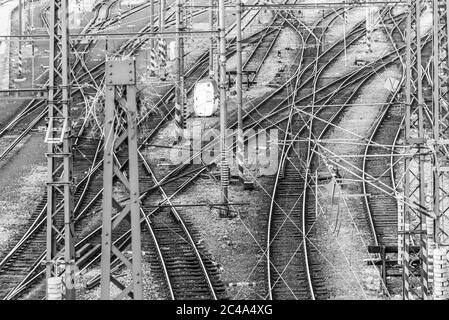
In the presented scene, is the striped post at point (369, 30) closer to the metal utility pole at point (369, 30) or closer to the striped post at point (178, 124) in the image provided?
the metal utility pole at point (369, 30)

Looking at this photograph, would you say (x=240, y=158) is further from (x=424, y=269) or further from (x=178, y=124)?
(x=424, y=269)

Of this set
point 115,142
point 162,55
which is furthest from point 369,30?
point 115,142

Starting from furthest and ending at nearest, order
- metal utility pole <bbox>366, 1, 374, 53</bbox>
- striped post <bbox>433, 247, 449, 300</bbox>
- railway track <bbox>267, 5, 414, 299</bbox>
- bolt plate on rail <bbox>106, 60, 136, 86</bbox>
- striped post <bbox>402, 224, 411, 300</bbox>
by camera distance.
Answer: metal utility pole <bbox>366, 1, 374, 53</bbox> < railway track <bbox>267, 5, 414, 299</bbox> < striped post <bbox>402, 224, 411, 300</bbox> < striped post <bbox>433, 247, 449, 300</bbox> < bolt plate on rail <bbox>106, 60, 136, 86</bbox>

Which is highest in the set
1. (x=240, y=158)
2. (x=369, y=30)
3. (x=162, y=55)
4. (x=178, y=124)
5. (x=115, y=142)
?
(x=369, y=30)

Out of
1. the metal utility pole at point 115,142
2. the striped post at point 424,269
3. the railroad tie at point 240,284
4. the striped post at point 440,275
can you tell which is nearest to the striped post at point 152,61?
the railroad tie at point 240,284

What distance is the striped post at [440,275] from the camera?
1745 centimetres

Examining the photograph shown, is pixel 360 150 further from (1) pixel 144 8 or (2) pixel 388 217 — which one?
(1) pixel 144 8

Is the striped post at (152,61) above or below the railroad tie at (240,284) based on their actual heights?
above

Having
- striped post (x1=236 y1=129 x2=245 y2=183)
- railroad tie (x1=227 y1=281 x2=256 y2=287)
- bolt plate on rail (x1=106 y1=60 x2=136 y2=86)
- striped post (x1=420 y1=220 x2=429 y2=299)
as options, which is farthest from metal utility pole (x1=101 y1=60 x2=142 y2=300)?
striped post (x1=236 y1=129 x2=245 y2=183)

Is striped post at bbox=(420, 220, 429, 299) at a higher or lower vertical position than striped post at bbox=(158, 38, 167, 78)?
lower

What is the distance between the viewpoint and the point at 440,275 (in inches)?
690

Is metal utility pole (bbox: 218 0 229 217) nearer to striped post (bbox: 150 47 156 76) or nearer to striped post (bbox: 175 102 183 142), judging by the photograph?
striped post (bbox: 175 102 183 142)

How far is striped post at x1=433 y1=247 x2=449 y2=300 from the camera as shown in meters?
17.5

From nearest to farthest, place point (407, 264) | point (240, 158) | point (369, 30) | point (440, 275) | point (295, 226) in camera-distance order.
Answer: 1. point (440, 275)
2. point (407, 264)
3. point (295, 226)
4. point (240, 158)
5. point (369, 30)
